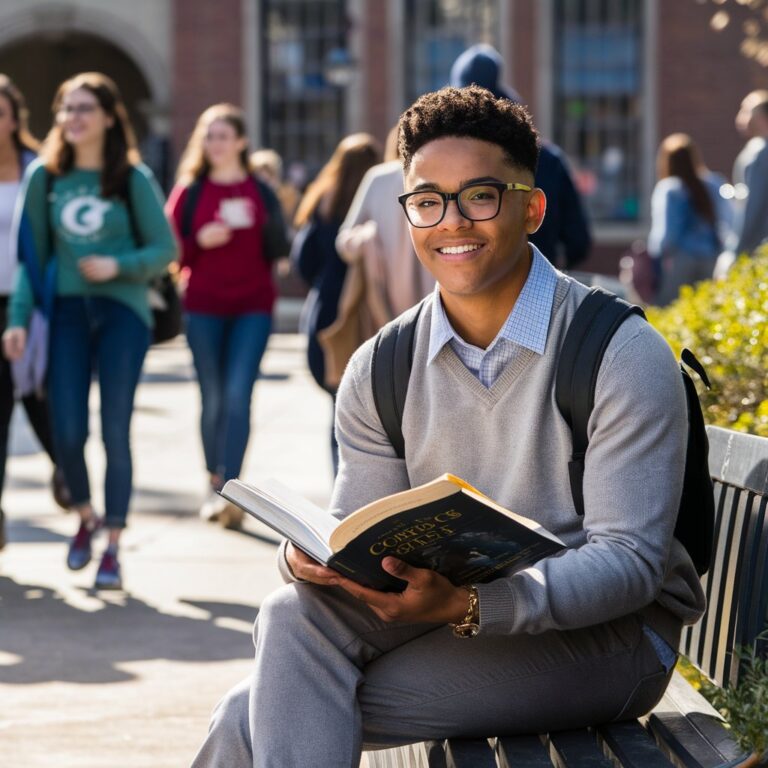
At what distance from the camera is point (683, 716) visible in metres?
3.26

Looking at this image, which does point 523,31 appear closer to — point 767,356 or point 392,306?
point 392,306

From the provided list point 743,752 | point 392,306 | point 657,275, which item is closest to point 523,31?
point 657,275

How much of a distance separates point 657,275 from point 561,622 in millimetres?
10909

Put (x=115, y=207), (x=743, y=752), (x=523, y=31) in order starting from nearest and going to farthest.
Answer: (x=743, y=752)
(x=115, y=207)
(x=523, y=31)

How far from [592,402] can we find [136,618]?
3.59 m

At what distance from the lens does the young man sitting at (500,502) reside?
9.69ft

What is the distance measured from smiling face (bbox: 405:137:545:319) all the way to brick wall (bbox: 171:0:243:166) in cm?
2594

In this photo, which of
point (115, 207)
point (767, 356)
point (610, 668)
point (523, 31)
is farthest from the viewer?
point (523, 31)

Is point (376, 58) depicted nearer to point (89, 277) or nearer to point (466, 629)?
point (89, 277)

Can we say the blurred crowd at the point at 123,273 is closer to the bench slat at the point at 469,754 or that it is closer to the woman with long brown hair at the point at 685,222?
the bench slat at the point at 469,754

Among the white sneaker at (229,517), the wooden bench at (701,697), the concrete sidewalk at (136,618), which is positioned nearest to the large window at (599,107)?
the concrete sidewalk at (136,618)

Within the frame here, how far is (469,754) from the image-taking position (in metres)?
3.00

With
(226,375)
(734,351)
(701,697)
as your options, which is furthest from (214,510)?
(701,697)

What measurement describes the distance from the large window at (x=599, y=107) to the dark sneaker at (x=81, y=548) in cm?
2139
